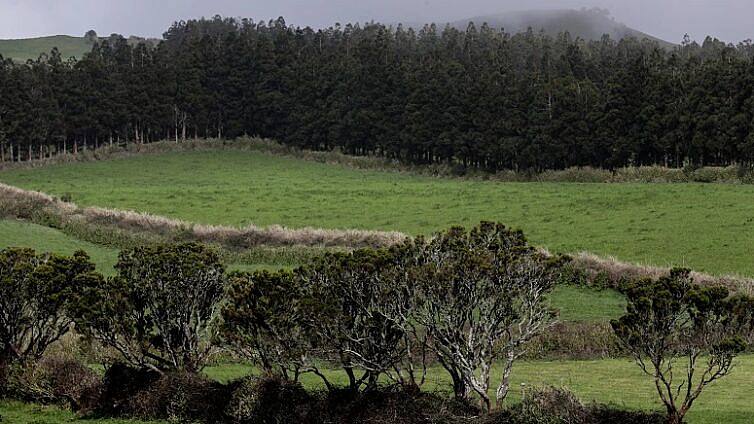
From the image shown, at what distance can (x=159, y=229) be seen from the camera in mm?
43969

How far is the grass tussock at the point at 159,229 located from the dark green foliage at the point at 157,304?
18.3m

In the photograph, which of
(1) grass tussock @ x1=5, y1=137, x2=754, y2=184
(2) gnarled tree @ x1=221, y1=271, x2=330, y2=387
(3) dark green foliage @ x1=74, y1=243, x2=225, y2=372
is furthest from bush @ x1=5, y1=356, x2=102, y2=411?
(1) grass tussock @ x1=5, y1=137, x2=754, y2=184

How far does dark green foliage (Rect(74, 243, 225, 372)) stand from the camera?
1844 centimetres

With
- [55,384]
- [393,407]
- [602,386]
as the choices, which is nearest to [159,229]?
[55,384]

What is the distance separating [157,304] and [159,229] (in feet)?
85.8

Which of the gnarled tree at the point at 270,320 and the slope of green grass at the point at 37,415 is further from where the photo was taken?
the slope of green grass at the point at 37,415

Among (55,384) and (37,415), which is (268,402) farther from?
(55,384)

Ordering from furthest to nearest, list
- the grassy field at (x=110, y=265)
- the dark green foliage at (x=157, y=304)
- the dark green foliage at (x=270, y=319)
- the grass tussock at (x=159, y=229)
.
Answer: the grass tussock at (x=159, y=229) → the grassy field at (x=110, y=265) → the dark green foliage at (x=157, y=304) → the dark green foliage at (x=270, y=319)

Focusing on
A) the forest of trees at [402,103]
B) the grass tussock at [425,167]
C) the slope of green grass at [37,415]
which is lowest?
the slope of green grass at [37,415]

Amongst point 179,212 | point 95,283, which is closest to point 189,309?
point 95,283

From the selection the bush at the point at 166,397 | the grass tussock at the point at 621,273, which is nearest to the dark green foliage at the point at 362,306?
the bush at the point at 166,397

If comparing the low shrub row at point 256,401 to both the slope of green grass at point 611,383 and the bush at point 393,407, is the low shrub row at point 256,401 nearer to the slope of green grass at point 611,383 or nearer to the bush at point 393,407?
the bush at point 393,407

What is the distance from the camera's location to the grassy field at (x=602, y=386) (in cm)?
1658

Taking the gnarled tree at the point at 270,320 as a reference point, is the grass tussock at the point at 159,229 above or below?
below
